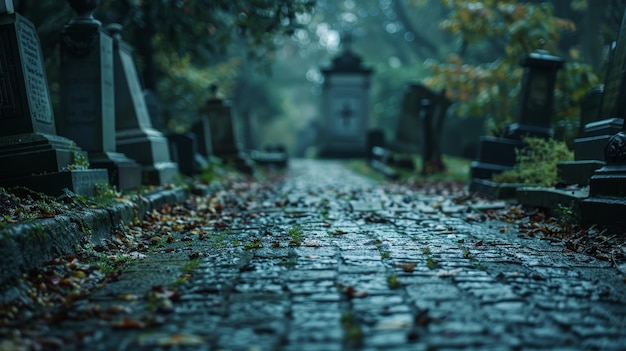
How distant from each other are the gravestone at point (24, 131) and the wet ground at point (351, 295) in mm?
1274

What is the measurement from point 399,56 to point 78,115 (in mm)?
35604

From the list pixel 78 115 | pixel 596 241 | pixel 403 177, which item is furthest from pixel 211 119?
pixel 596 241

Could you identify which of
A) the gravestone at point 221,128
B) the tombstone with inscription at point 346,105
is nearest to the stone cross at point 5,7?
the gravestone at point 221,128

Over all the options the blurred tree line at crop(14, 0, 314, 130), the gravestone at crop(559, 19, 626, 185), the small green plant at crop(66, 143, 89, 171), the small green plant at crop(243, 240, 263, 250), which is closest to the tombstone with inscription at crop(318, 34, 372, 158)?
the blurred tree line at crop(14, 0, 314, 130)

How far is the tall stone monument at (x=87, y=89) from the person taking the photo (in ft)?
24.0

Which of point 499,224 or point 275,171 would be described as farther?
point 275,171

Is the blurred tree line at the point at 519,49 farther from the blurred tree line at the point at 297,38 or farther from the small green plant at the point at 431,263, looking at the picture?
the small green plant at the point at 431,263

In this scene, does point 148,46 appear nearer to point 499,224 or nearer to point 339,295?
point 499,224

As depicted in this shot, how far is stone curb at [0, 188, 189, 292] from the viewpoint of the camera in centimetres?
340

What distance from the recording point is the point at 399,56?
134 feet

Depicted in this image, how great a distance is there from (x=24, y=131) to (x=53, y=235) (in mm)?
2220

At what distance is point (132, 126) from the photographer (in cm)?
890

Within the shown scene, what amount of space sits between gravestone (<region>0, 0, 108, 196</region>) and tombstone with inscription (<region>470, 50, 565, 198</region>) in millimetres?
6520

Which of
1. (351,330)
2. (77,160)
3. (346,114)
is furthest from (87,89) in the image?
(346,114)
